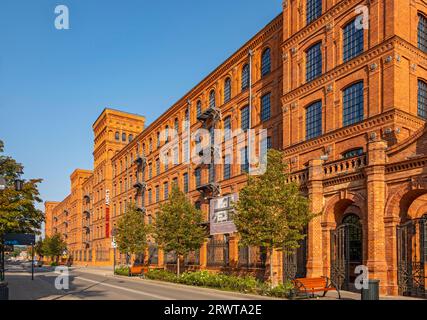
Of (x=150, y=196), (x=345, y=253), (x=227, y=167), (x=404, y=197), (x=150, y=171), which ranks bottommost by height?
(x=345, y=253)

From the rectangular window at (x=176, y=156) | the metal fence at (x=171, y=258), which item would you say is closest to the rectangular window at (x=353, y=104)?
the rectangular window at (x=176, y=156)

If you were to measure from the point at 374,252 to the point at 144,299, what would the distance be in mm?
10432

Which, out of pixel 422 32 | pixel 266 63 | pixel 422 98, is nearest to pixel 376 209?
pixel 422 98

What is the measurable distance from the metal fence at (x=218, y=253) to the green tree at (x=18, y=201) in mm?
14738

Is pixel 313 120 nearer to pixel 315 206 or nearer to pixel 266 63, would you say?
pixel 315 206

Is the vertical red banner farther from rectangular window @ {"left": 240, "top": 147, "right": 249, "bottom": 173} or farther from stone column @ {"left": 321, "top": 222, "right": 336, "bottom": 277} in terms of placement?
stone column @ {"left": 321, "top": 222, "right": 336, "bottom": 277}

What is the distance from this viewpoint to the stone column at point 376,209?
19.8 metres

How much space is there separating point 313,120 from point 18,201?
19815 millimetres

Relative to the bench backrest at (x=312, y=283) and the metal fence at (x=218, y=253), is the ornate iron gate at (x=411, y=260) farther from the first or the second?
the metal fence at (x=218, y=253)

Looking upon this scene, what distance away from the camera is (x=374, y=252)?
19859 millimetres

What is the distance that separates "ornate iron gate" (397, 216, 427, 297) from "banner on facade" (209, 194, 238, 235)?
15361 mm

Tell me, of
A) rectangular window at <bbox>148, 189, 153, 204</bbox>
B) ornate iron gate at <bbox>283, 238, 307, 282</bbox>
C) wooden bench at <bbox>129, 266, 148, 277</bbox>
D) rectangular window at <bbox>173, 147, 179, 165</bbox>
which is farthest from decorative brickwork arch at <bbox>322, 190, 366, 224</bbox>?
rectangular window at <bbox>148, 189, 153, 204</bbox>

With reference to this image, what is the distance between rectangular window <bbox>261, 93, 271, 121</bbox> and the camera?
109ft

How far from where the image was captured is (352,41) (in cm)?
2472
